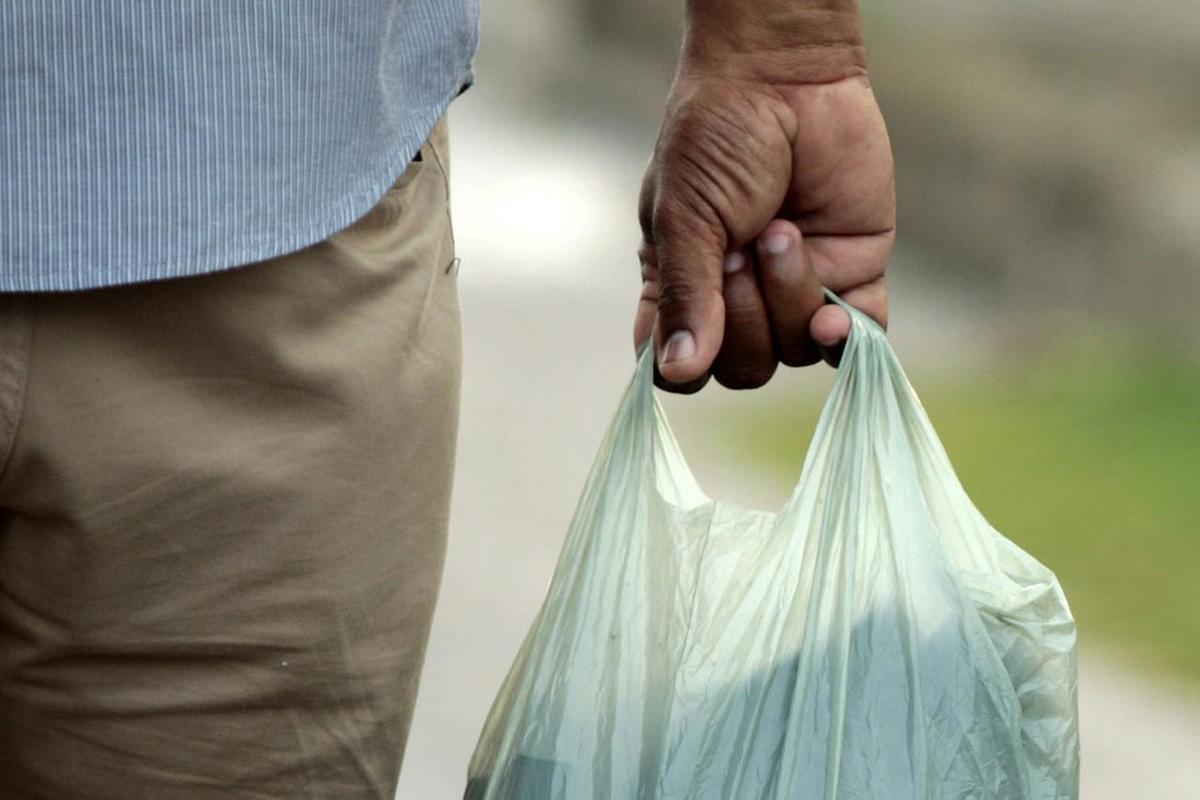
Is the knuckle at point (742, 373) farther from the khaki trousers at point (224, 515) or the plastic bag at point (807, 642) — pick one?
the khaki trousers at point (224, 515)

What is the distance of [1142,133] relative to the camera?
5.81m

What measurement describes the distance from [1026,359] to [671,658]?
12.2 feet

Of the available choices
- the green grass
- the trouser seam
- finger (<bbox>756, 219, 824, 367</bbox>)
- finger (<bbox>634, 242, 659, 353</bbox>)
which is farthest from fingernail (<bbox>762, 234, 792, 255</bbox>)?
the green grass

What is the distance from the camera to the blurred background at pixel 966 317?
3482 millimetres

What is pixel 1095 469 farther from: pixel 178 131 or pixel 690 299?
pixel 178 131

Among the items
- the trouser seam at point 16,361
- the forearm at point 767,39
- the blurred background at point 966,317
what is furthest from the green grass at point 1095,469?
the trouser seam at point 16,361

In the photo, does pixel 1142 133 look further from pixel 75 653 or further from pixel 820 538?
pixel 75 653

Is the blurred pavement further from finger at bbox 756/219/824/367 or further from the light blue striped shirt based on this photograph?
the light blue striped shirt

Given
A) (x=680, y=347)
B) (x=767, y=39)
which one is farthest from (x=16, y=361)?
→ (x=767, y=39)

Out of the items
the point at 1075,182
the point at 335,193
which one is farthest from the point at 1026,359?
the point at 335,193

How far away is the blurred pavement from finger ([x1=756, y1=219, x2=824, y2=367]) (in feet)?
6.05

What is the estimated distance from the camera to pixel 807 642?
1.26m

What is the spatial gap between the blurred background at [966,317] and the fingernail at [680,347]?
1895mm

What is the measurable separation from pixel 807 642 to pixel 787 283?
0.88 feet
